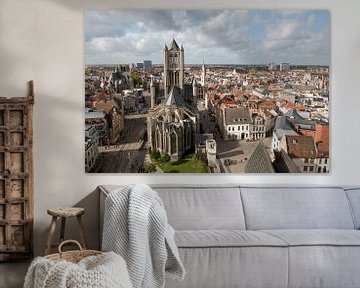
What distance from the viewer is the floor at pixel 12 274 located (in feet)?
12.8

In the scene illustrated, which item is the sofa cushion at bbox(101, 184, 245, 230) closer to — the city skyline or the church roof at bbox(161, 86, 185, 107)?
the church roof at bbox(161, 86, 185, 107)

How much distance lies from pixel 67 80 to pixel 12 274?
5.28 feet

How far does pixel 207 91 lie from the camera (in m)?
4.52

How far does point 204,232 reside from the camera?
3.87m

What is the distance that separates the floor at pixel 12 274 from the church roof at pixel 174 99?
5.77 feet

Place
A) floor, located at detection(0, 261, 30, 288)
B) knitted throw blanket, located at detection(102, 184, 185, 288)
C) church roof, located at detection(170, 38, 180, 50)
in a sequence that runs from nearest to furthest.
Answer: knitted throw blanket, located at detection(102, 184, 185, 288), floor, located at detection(0, 261, 30, 288), church roof, located at detection(170, 38, 180, 50)

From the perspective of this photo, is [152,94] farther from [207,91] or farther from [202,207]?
[202,207]

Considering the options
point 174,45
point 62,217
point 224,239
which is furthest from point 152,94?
point 224,239

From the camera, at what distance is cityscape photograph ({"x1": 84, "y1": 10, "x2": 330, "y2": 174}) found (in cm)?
445

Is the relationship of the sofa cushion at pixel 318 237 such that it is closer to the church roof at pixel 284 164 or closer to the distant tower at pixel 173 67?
the church roof at pixel 284 164

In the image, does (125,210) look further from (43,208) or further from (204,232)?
(43,208)

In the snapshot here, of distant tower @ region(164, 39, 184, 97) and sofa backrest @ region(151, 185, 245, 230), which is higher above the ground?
distant tower @ region(164, 39, 184, 97)

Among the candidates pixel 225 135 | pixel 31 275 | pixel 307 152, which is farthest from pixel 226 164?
pixel 31 275

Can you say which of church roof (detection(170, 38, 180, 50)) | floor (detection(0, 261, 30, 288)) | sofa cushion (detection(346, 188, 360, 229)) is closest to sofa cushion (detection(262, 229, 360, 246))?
sofa cushion (detection(346, 188, 360, 229))
